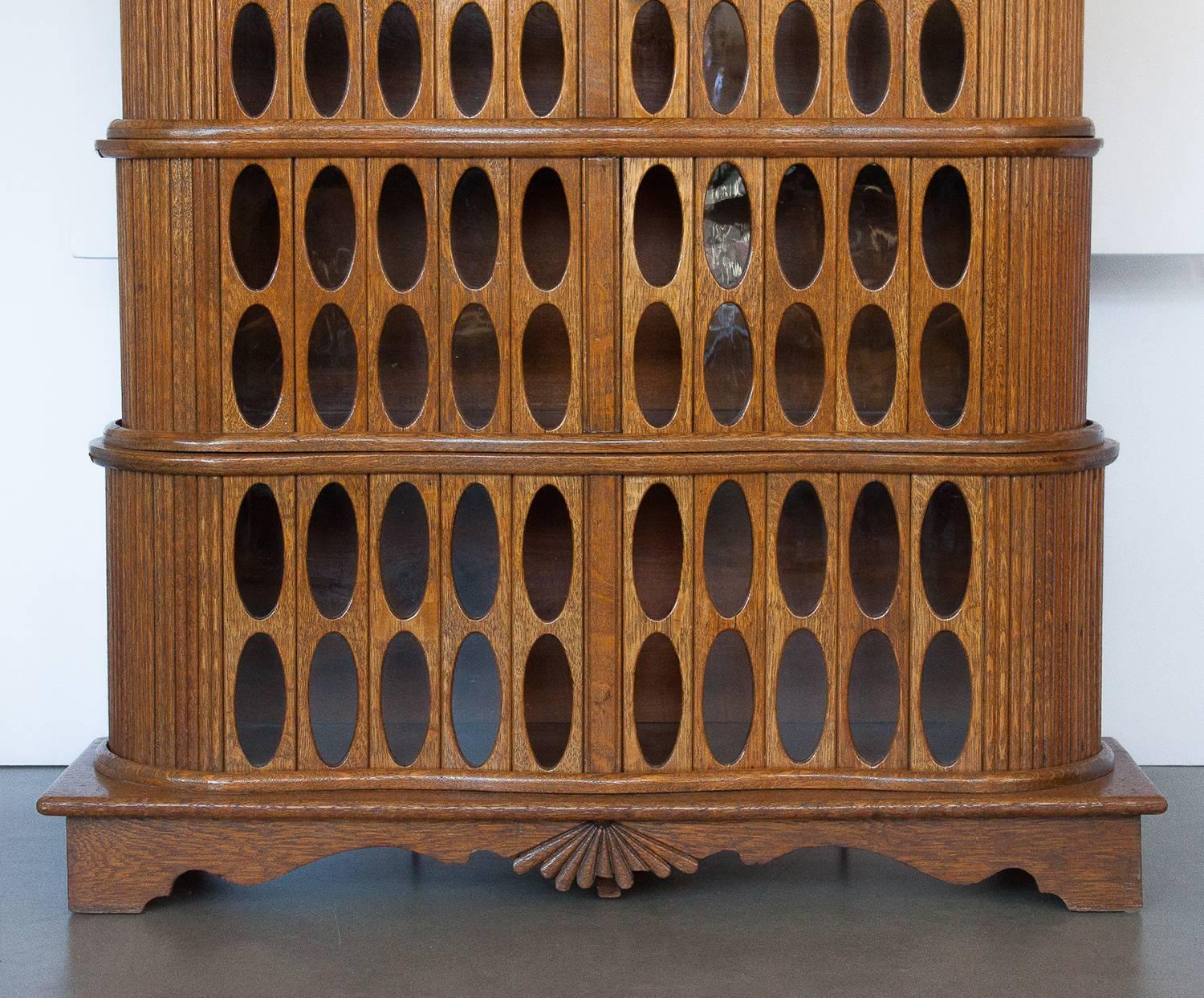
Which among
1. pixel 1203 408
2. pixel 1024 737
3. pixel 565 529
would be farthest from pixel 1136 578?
pixel 565 529

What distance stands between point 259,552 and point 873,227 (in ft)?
3.29

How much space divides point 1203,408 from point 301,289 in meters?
1.62

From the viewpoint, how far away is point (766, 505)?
228 cm

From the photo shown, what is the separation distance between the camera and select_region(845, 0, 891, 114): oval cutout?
2.27 metres

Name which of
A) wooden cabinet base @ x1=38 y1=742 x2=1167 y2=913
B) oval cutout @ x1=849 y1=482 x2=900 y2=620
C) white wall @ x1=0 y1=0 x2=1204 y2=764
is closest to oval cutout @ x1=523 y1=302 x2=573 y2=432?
oval cutout @ x1=849 y1=482 x2=900 y2=620

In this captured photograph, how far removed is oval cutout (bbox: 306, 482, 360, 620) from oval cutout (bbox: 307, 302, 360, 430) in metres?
0.11

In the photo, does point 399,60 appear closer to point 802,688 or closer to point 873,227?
point 873,227

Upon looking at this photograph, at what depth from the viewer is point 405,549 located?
2367 millimetres

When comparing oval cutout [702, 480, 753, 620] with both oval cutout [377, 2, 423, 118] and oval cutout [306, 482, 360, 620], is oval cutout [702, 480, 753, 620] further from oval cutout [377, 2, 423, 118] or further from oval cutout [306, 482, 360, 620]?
oval cutout [377, 2, 423, 118]

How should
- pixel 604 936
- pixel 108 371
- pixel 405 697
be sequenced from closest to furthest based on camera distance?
pixel 604 936 < pixel 405 697 < pixel 108 371

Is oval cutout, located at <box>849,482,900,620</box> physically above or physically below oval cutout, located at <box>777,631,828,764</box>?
above

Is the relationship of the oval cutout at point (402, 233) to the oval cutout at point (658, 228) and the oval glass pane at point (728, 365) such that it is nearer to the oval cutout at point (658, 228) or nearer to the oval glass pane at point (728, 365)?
the oval cutout at point (658, 228)

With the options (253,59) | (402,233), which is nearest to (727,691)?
(402,233)

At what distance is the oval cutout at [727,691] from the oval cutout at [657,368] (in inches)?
14.2
